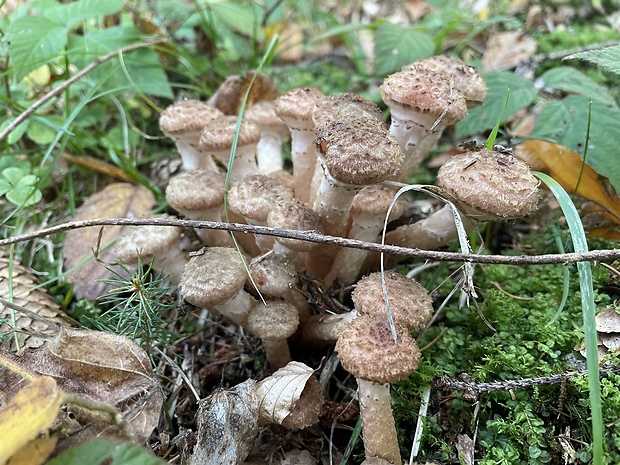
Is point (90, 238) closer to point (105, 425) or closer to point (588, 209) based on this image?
point (105, 425)

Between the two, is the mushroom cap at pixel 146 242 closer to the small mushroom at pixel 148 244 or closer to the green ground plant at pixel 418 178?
the small mushroom at pixel 148 244

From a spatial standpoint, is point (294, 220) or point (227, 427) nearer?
point (227, 427)

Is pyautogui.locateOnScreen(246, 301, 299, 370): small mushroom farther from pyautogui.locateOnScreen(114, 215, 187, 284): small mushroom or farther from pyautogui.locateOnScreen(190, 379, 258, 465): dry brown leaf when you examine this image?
pyautogui.locateOnScreen(114, 215, 187, 284): small mushroom

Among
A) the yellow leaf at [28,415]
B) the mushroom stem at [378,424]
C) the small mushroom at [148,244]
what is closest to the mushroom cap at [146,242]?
the small mushroom at [148,244]

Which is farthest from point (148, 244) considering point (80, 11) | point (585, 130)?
point (585, 130)

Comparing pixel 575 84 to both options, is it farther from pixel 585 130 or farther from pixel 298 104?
pixel 298 104

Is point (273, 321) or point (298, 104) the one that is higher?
point (298, 104)

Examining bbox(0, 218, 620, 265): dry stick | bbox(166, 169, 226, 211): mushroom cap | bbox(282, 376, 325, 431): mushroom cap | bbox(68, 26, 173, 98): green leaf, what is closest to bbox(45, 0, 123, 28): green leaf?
bbox(68, 26, 173, 98): green leaf

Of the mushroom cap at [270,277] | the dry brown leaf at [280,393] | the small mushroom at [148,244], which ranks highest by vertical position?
the small mushroom at [148,244]
